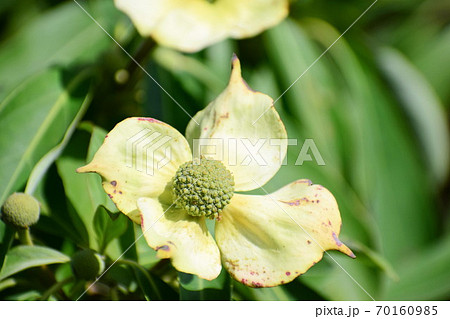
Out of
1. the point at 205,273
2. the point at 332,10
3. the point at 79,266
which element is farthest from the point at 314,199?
the point at 332,10

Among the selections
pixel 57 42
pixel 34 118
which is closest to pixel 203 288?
pixel 34 118

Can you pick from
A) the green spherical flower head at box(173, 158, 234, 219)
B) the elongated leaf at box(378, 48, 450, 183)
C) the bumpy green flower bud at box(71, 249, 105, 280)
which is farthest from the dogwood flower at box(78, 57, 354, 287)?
the elongated leaf at box(378, 48, 450, 183)

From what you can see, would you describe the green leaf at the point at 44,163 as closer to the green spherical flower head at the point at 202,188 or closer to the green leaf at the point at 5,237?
the green leaf at the point at 5,237

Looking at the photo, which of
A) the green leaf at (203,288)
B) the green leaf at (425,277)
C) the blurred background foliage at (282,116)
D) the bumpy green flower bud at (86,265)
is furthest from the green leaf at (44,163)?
the green leaf at (425,277)

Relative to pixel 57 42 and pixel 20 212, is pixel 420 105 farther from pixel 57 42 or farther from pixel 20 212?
pixel 20 212

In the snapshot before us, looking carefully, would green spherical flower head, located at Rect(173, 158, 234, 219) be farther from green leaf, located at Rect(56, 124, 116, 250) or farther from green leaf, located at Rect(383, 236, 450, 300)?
green leaf, located at Rect(383, 236, 450, 300)

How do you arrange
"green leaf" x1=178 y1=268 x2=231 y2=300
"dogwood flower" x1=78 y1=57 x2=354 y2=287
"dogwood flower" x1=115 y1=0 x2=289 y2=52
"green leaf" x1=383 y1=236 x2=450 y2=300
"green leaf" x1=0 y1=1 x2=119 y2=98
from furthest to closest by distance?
"green leaf" x1=383 y1=236 x2=450 y2=300
"green leaf" x1=0 y1=1 x2=119 y2=98
"dogwood flower" x1=115 y1=0 x2=289 y2=52
"green leaf" x1=178 y1=268 x2=231 y2=300
"dogwood flower" x1=78 y1=57 x2=354 y2=287

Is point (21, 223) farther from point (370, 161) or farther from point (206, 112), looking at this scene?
point (370, 161)
